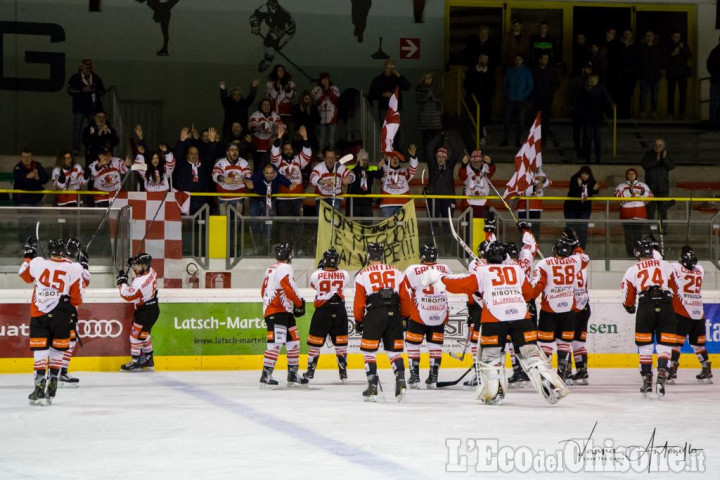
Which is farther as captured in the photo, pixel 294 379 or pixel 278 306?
pixel 294 379

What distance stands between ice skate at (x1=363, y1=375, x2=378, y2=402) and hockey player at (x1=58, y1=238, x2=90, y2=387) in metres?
3.02

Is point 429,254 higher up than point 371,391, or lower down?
higher up

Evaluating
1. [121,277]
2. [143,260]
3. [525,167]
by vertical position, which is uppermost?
[525,167]

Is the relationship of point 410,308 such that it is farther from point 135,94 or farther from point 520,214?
point 135,94

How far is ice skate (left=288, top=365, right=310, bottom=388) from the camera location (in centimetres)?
1355

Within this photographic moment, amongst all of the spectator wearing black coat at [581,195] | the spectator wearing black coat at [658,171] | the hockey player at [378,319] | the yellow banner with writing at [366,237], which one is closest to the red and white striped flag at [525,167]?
the spectator wearing black coat at [581,195]

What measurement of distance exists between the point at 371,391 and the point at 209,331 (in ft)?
12.7

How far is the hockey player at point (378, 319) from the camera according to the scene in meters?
12.2

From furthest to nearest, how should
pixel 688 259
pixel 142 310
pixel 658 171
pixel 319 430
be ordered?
pixel 658 171
pixel 142 310
pixel 688 259
pixel 319 430

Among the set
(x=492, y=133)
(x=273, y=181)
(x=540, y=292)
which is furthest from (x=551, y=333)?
(x=492, y=133)

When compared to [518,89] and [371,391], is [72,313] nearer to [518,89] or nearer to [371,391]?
[371,391]

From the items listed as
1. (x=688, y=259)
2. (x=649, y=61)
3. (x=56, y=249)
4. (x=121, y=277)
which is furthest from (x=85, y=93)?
(x=688, y=259)

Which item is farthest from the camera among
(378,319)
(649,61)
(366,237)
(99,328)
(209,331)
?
(649,61)

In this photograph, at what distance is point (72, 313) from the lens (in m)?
12.0
